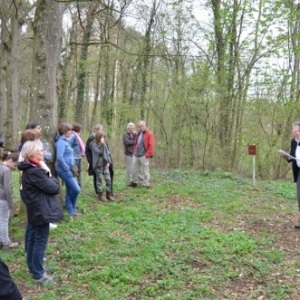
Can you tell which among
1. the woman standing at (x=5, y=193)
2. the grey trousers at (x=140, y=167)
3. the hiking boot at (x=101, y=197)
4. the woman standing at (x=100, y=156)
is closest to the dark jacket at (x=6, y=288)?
the woman standing at (x=5, y=193)

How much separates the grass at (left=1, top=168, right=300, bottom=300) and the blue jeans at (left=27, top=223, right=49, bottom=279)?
0.19 metres

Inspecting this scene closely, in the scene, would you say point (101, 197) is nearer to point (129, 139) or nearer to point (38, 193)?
point (129, 139)

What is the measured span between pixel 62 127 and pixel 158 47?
898 centimetres

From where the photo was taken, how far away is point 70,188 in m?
6.20

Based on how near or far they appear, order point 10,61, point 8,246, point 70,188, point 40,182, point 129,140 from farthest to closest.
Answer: point 10,61 < point 129,140 < point 70,188 < point 8,246 < point 40,182

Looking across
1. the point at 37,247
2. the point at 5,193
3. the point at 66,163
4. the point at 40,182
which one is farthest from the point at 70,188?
the point at 40,182

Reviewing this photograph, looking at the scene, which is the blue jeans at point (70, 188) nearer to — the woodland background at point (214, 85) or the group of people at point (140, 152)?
the group of people at point (140, 152)

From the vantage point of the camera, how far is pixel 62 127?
609 cm

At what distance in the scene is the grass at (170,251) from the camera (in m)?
4.14

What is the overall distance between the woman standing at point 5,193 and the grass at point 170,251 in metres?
0.28

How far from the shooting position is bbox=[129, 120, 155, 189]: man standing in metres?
9.02

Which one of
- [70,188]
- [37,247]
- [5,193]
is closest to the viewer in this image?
[37,247]

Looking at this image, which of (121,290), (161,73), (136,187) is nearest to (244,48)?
(161,73)

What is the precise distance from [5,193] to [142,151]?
4.65 m
